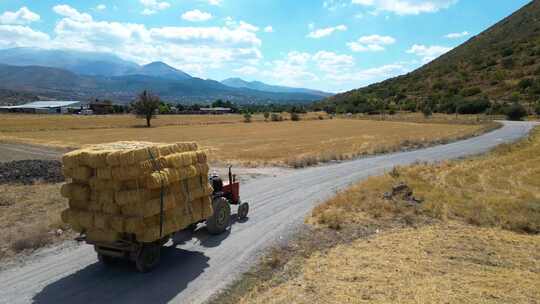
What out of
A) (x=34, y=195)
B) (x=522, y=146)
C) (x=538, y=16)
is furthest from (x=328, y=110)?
(x=34, y=195)

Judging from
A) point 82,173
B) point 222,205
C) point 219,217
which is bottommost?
point 219,217

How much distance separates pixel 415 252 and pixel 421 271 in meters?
1.47

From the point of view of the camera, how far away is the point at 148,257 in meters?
10.0

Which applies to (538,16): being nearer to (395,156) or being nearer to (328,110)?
(328,110)

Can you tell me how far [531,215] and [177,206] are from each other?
1181 centimetres

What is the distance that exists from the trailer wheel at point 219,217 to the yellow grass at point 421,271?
3217 mm

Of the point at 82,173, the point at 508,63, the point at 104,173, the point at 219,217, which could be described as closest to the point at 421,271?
the point at 219,217

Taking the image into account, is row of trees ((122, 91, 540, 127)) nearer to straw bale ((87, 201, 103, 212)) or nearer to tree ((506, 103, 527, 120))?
tree ((506, 103, 527, 120))

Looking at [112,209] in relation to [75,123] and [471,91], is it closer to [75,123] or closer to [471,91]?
[75,123]

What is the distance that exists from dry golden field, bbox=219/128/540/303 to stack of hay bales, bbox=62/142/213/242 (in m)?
2.43

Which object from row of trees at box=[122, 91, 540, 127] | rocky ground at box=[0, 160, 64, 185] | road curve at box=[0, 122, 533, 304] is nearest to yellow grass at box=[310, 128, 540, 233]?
road curve at box=[0, 122, 533, 304]

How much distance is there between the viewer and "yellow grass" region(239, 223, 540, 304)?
8.26 m

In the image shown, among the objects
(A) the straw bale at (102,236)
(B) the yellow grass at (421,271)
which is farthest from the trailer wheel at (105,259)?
(B) the yellow grass at (421,271)

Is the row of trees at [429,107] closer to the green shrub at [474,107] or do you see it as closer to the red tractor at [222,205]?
the green shrub at [474,107]
